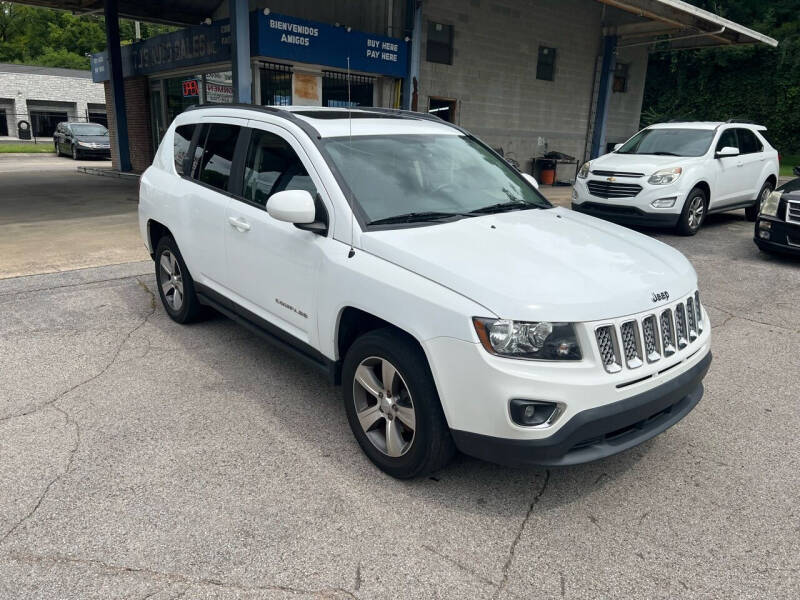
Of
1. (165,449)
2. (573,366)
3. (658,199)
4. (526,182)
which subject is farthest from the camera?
(658,199)

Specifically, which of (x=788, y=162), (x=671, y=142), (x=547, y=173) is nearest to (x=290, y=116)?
(x=671, y=142)

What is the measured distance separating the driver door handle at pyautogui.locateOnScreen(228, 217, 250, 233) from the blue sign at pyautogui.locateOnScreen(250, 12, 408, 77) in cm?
926

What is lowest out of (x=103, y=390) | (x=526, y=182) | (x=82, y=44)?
→ (x=103, y=390)

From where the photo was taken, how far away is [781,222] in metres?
8.07

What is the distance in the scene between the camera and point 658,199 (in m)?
9.45

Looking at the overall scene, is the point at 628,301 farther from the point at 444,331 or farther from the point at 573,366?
the point at 444,331

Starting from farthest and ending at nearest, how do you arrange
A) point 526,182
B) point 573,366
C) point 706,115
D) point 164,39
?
point 706,115 → point 164,39 → point 526,182 → point 573,366

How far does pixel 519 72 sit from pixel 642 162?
399 inches

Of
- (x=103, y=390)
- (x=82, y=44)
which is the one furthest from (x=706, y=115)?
(x=82, y=44)

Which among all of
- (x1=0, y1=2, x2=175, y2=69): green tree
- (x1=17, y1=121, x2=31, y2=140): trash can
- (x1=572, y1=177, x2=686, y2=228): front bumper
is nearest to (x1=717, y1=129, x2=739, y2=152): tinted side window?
(x1=572, y1=177, x2=686, y2=228): front bumper

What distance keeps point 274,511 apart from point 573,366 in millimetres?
1536

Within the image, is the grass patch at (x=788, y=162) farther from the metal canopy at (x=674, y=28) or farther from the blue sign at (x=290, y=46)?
the blue sign at (x=290, y=46)

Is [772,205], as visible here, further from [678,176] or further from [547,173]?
[547,173]

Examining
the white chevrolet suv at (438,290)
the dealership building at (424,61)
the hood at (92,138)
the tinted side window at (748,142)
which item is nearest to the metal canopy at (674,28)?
the dealership building at (424,61)
